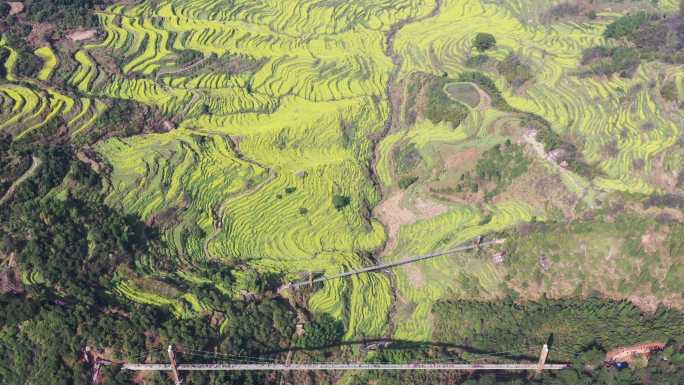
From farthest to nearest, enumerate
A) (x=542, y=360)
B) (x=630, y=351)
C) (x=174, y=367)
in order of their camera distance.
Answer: (x=630, y=351) → (x=542, y=360) → (x=174, y=367)

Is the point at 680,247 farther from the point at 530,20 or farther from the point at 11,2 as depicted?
the point at 11,2

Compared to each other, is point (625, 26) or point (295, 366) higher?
point (625, 26)

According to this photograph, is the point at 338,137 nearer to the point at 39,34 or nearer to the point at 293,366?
the point at 293,366

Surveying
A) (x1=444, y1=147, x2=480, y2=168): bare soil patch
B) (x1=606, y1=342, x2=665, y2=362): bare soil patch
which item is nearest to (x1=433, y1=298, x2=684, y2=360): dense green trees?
(x1=606, y1=342, x2=665, y2=362): bare soil patch

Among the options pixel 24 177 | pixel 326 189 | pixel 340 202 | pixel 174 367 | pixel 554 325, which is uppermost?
pixel 24 177

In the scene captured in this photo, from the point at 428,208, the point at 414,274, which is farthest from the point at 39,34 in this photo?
the point at 414,274

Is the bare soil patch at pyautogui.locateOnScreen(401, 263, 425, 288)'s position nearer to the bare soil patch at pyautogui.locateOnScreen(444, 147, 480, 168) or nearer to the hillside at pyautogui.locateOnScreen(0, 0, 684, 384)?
the hillside at pyautogui.locateOnScreen(0, 0, 684, 384)

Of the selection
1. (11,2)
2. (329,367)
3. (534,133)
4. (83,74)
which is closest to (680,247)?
(534,133)
